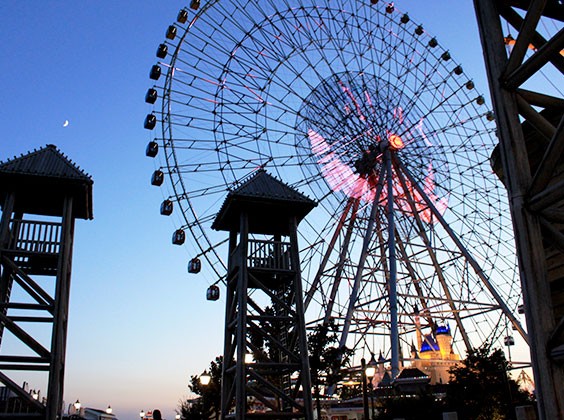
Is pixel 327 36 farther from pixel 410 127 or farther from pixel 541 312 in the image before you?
pixel 541 312

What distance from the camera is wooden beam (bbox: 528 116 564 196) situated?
4.55m

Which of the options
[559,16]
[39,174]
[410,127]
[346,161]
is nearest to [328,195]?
[346,161]

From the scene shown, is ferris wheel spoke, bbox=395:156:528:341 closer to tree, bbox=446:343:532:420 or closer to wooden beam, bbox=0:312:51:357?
tree, bbox=446:343:532:420

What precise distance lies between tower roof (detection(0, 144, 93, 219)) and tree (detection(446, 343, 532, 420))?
54.6 ft

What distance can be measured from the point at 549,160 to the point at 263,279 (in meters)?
14.7

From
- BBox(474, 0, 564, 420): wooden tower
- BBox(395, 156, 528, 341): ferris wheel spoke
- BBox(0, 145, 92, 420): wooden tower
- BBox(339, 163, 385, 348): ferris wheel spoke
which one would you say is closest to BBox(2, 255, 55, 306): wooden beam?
BBox(0, 145, 92, 420): wooden tower

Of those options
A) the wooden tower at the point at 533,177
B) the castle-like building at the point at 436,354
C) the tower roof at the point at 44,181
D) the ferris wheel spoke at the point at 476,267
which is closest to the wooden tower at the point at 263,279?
the tower roof at the point at 44,181

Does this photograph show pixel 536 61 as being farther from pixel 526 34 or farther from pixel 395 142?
pixel 395 142

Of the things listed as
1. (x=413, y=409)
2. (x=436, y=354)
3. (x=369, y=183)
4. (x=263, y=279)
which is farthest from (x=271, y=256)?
(x=436, y=354)

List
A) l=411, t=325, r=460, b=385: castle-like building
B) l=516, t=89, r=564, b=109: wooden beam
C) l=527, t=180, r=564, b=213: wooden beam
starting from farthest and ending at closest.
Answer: l=411, t=325, r=460, b=385: castle-like building < l=516, t=89, r=564, b=109: wooden beam < l=527, t=180, r=564, b=213: wooden beam

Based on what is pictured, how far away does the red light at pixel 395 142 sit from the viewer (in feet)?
115

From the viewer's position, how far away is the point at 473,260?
111 ft

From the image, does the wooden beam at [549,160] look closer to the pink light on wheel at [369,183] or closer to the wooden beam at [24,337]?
the wooden beam at [24,337]

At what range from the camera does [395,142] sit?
116 ft
